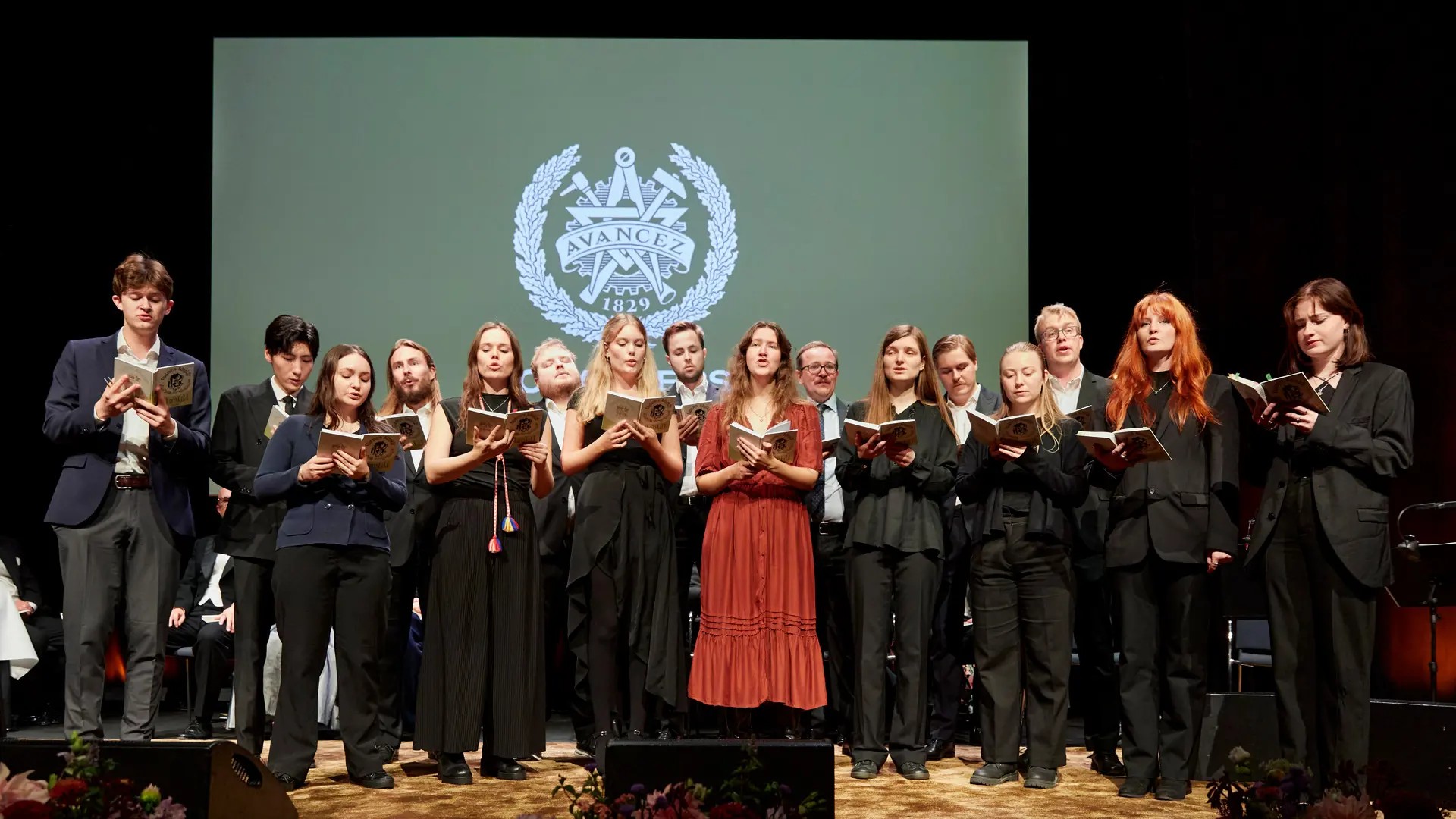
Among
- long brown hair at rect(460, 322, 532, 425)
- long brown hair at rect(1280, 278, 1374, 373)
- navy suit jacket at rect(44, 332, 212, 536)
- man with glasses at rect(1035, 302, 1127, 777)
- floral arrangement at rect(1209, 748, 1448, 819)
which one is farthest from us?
man with glasses at rect(1035, 302, 1127, 777)

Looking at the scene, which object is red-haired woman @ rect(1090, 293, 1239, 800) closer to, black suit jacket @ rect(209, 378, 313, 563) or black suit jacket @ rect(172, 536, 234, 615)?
black suit jacket @ rect(209, 378, 313, 563)

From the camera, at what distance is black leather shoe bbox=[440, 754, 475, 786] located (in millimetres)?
4094

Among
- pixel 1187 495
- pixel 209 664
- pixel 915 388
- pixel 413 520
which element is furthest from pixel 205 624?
pixel 1187 495

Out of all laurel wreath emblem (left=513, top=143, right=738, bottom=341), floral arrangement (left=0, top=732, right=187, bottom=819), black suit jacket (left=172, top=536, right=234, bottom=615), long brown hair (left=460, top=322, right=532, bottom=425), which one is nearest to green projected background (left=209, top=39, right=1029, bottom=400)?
laurel wreath emblem (left=513, top=143, right=738, bottom=341)

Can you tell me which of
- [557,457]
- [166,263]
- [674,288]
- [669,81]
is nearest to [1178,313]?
[557,457]

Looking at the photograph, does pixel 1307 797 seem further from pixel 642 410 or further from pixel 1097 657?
pixel 1097 657

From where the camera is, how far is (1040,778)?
414 centimetres

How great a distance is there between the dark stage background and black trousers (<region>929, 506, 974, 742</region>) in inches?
72.7

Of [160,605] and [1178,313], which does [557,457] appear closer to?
[160,605]

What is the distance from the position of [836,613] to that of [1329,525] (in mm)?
1966

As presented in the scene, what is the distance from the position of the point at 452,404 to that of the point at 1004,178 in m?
3.63

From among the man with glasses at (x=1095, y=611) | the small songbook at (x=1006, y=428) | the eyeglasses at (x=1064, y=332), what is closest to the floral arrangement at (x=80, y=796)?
the small songbook at (x=1006, y=428)

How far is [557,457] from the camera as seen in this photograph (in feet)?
15.6

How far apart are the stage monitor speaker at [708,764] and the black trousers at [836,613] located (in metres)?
2.42
